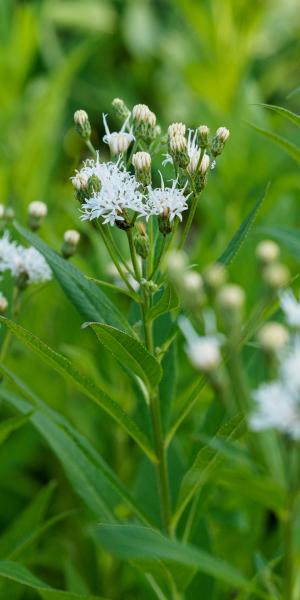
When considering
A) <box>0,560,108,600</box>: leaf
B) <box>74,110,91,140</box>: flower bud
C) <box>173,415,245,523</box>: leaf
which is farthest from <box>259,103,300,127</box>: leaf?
<box>0,560,108,600</box>: leaf

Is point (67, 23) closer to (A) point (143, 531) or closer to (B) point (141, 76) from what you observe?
(B) point (141, 76)

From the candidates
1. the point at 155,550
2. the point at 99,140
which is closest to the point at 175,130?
the point at 155,550

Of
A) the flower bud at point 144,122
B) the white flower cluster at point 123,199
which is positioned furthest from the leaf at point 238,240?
the flower bud at point 144,122

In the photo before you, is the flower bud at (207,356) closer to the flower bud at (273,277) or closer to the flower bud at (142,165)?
the flower bud at (273,277)

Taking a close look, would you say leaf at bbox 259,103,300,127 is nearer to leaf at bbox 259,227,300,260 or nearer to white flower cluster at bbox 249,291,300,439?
leaf at bbox 259,227,300,260

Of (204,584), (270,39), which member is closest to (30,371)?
(204,584)
